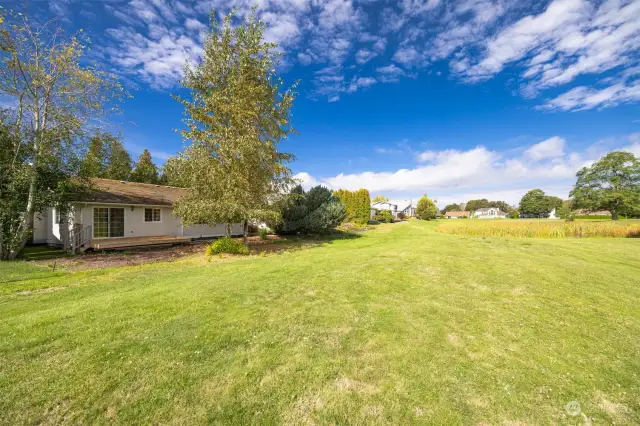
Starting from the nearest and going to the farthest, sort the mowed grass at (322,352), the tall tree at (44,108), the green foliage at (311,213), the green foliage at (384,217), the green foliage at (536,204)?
the mowed grass at (322,352) < the tall tree at (44,108) < the green foliage at (311,213) < the green foliage at (384,217) < the green foliage at (536,204)

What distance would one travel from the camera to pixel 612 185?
33469 mm

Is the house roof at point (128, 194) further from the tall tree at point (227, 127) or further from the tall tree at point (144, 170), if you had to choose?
the tall tree at point (144, 170)

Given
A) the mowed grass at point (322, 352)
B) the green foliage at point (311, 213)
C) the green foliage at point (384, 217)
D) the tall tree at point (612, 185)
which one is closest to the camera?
the mowed grass at point (322, 352)

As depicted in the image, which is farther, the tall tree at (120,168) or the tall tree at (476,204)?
the tall tree at (476,204)

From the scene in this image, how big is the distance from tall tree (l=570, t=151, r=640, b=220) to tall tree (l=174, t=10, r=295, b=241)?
44032mm

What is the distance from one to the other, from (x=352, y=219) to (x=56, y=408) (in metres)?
37.7

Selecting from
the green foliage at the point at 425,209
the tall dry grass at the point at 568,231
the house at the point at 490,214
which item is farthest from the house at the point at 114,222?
the house at the point at 490,214

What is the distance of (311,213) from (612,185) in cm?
4179

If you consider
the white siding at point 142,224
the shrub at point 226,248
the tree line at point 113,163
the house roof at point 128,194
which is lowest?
the shrub at point 226,248

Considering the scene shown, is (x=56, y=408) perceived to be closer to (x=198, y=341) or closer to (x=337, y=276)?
(x=198, y=341)

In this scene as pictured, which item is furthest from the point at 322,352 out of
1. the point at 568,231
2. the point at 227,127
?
the point at 568,231

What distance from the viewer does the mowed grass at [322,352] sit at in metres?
2.60

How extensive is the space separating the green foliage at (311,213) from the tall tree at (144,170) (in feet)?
75.9

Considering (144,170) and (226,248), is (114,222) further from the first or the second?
(144,170)
